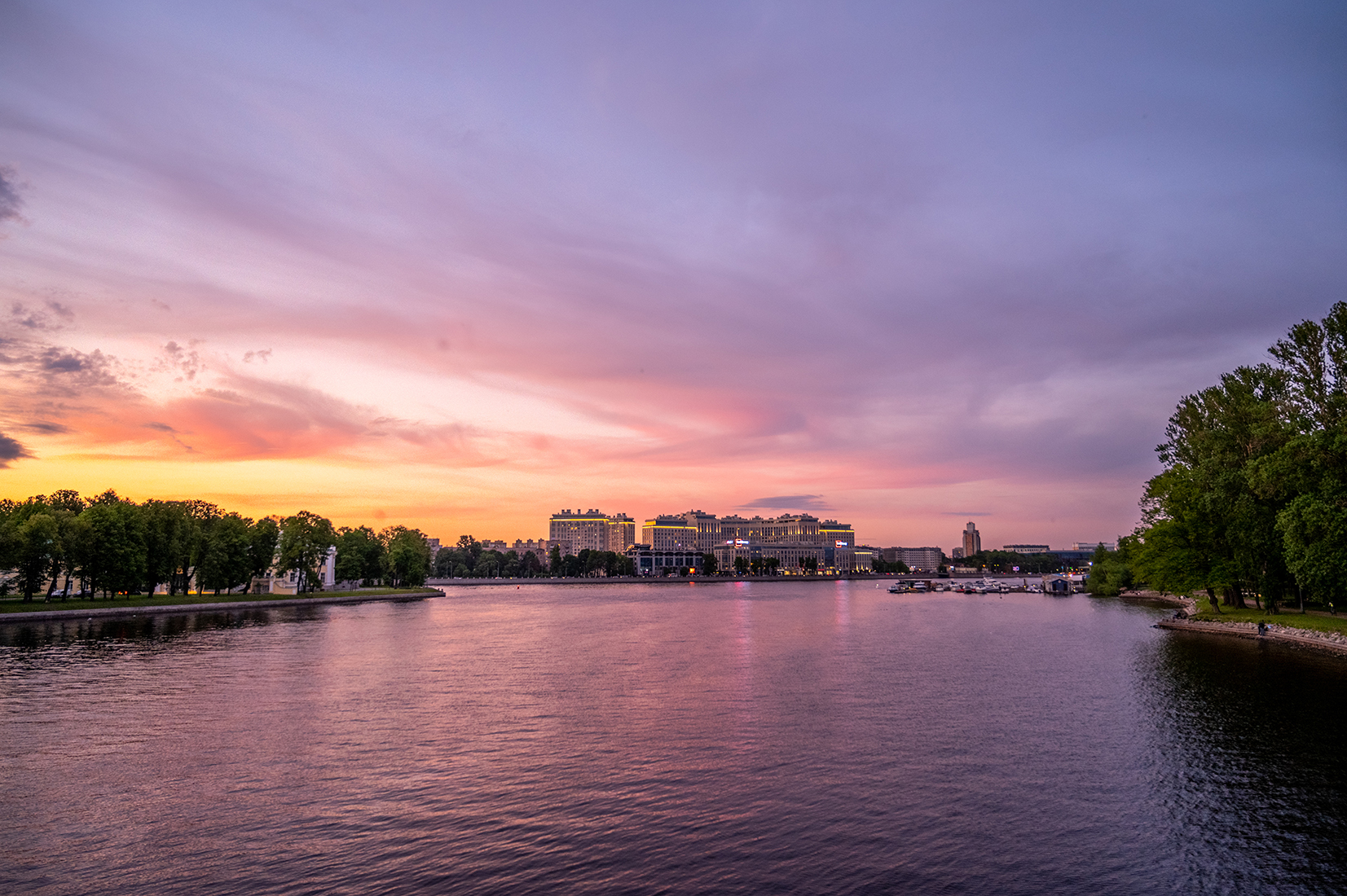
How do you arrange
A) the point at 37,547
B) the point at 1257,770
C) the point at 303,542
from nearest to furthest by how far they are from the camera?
the point at 1257,770 → the point at 37,547 → the point at 303,542

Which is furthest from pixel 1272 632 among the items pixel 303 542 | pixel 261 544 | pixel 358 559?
pixel 358 559

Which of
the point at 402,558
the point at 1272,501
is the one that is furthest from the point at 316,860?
the point at 402,558

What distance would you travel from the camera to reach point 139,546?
10881cm

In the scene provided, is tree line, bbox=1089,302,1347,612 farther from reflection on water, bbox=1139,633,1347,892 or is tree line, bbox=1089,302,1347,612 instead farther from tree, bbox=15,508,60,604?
tree, bbox=15,508,60,604

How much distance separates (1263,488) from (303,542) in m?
156

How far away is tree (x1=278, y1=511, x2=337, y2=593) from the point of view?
15112 centimetres

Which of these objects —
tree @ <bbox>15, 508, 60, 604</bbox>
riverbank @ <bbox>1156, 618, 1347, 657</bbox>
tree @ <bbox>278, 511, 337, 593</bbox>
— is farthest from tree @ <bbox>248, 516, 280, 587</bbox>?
riverbank @ <bbox>1156, 618, 1347, 657</bbox>

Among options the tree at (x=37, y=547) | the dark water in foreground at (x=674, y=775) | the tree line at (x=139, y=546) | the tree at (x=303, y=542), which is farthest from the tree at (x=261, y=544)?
the dark water in foreground at (x=674, y=775)

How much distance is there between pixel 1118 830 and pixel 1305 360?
6974cm

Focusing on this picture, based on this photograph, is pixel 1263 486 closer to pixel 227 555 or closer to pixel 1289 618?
pixel 1289 618

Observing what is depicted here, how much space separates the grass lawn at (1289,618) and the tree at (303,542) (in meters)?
152

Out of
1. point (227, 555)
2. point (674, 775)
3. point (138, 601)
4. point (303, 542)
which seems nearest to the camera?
point (674, 775)

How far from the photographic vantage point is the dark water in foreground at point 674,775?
67.4ft

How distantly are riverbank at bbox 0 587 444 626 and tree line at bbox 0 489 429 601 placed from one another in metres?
3.61
